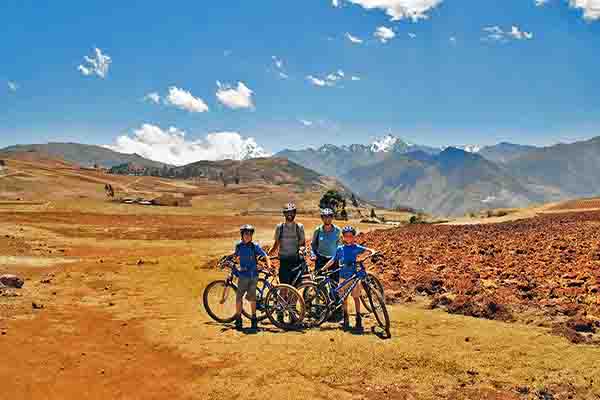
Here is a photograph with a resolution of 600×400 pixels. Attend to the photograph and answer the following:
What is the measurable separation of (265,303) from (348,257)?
254 cm

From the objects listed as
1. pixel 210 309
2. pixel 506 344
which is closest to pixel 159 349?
pixel 210 309

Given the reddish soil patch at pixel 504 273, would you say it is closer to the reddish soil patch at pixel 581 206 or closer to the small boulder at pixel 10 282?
the small boulder at pixel 10 282

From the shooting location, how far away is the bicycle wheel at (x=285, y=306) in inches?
465

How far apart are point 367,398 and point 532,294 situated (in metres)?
7.74

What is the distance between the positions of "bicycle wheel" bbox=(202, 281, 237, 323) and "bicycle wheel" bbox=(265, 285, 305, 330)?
4.50 feet

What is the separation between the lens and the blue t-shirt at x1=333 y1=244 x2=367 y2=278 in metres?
11.6

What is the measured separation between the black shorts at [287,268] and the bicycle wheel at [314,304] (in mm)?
397

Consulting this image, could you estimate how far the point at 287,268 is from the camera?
12.4 meters

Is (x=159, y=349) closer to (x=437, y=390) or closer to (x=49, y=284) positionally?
(x=437, y=390)

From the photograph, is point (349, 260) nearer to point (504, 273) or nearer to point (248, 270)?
point (248, 270)

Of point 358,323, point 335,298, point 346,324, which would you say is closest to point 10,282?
point 335,298

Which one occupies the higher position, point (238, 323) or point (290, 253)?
point (290, 253)

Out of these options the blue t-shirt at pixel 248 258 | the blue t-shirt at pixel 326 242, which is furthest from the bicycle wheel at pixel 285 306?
the blue t-shirt at pixel 326 242

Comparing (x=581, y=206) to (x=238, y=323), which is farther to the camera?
(x=581, y=206)
